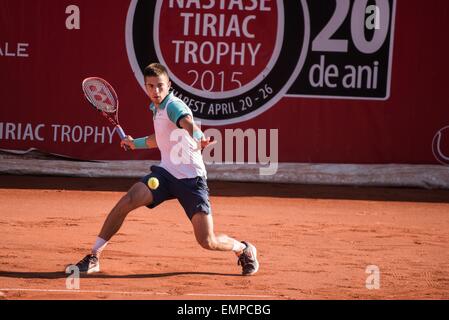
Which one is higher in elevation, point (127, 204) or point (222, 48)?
point (222, 48)

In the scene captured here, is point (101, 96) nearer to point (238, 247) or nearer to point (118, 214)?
point (118, 214)

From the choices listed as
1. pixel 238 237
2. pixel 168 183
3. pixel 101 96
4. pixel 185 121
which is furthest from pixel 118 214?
pixel 238 237

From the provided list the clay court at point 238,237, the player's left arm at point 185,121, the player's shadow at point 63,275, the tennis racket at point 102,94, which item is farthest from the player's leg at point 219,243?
the tennis racket at point 102,94

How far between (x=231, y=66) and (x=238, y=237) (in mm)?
3583

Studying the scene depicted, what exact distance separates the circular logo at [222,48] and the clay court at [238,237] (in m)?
1.06

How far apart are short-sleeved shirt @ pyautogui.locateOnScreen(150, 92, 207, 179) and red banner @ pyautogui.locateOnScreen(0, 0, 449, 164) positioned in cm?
467

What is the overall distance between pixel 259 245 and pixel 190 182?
5.18ft

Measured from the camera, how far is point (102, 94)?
689 centimetres

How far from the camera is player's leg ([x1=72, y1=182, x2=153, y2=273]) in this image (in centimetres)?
604

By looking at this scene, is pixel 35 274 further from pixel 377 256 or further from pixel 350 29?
pixel 350 29

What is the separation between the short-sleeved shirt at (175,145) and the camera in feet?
19.7

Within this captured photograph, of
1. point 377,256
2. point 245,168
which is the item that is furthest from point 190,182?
point 245,168

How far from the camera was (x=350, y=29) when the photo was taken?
1084 cm

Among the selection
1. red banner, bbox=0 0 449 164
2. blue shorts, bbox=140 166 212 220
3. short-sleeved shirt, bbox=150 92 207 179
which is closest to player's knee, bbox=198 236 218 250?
blue shorts, bbox=140 166 212 220
